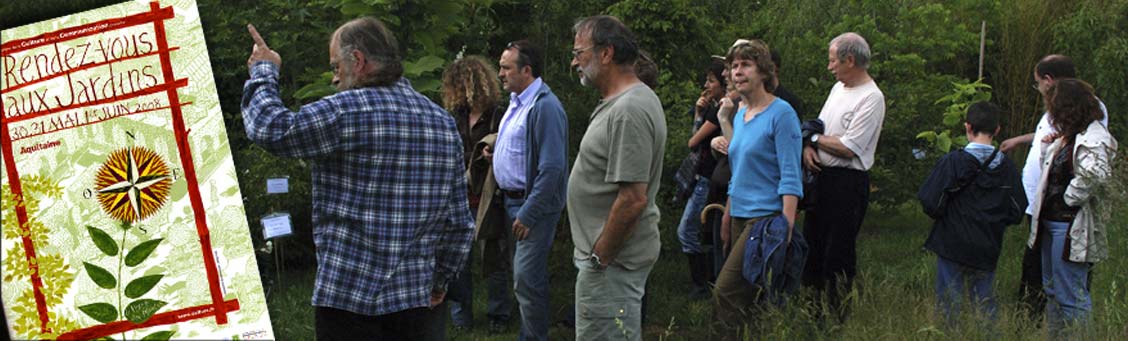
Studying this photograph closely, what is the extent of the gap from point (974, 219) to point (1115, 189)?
0.70 metres

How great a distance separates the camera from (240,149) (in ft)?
25.3

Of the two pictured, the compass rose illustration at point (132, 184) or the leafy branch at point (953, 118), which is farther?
the leafy branch at point (953, 118)

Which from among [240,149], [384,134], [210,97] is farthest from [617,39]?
[240,149]

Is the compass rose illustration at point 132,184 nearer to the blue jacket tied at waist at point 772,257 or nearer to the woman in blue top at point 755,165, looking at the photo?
the blue jacket tied at waist at point 772,257

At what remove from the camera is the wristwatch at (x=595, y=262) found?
440 centimetres

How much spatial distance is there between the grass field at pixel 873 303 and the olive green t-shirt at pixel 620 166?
0.51 m

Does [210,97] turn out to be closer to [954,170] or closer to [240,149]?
[954,170]

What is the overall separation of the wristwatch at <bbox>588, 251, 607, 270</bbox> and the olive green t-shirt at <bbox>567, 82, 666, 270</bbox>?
1.4 inches

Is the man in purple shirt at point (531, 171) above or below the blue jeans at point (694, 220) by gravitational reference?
above

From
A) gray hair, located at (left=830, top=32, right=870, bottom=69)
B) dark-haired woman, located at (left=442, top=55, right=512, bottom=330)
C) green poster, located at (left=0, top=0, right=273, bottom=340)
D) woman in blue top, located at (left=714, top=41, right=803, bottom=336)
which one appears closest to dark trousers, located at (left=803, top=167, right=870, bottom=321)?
gray hair, located at (left=830, top=32, right=870, bottom=69)

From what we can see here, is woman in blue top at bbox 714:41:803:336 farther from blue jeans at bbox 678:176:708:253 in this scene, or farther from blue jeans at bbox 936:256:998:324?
blue jeans at bbox 678:176:708:253

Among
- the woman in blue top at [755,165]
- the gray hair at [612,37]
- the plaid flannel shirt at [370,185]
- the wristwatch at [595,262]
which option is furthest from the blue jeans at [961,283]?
the plaid flannel shirt at [370,185]

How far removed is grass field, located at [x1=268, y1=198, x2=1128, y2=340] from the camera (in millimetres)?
5270

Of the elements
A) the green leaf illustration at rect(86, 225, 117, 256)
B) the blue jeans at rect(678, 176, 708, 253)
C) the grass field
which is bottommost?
the grass field
